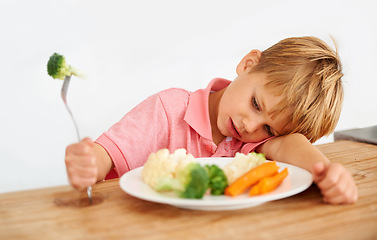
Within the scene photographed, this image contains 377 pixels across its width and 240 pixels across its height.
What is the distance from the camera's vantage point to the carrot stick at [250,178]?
2.89 feet

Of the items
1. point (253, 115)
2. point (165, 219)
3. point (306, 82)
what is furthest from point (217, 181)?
point (306, 82)

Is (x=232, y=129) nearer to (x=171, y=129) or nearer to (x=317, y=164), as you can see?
(x=171, y=129)

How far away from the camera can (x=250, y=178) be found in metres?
0.91

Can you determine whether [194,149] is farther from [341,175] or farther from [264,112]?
[341,175]

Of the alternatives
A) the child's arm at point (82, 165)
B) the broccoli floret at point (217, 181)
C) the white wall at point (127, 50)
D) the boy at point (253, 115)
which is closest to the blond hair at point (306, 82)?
the boy at point (253, 115)

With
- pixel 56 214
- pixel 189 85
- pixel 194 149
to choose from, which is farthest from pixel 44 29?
pixel 56 214

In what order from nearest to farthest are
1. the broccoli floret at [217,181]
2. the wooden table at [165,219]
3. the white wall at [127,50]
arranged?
the wooden table at [165,219] < the broccoli floret at [217,181] < the white wall at [127,50]

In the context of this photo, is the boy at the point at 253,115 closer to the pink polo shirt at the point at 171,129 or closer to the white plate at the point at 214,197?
the pink polo shirt at the point at 171,129

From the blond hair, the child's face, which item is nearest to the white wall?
the child's face

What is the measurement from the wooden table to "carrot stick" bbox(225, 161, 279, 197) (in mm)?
48

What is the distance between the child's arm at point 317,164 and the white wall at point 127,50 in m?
1.48

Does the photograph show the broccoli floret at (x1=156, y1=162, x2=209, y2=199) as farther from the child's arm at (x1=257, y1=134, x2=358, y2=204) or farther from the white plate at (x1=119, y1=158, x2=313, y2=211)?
the child's arm at (x1=257, y1=134, x2=358, y2=204)

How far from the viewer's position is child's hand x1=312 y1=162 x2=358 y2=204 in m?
0.90

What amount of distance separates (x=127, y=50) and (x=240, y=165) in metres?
2.25
